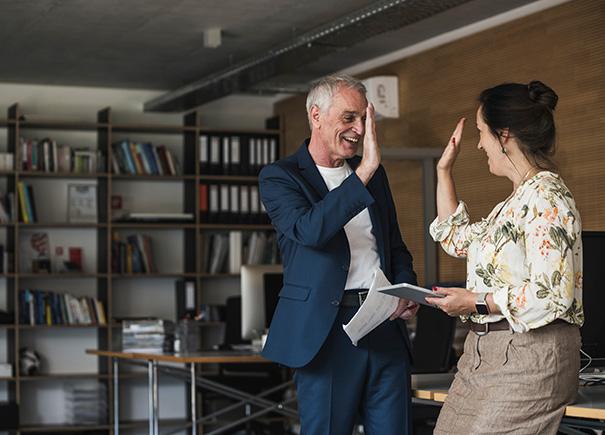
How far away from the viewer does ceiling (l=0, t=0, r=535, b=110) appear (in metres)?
5.98

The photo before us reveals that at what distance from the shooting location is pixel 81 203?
327 inches

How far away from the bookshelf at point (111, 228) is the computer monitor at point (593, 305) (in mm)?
5397

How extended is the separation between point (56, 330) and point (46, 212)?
91cm

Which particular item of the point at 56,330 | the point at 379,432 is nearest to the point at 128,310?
the point at 56,330

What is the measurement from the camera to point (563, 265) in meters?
2.18

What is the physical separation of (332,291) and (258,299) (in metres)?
2.76

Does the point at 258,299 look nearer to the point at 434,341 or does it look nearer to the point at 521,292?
the point at 434,341

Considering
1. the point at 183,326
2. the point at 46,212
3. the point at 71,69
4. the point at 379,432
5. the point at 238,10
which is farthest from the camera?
the point at 46,212

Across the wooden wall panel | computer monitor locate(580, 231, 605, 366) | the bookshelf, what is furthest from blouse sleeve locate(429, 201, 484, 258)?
the bookshelf

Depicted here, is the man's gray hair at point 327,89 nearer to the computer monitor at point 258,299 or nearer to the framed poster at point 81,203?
the computer monitor at point 258,299

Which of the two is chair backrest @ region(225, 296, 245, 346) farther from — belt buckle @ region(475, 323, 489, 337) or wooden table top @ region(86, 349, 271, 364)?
belt buckle @ region(475, 323, 489, 337)

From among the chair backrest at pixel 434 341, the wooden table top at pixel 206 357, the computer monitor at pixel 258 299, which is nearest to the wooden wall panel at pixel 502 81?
the chair backrest at pixel 434 341

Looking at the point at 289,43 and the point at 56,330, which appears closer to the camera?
the point at 289,43

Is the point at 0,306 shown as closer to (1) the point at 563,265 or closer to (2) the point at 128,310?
(2) the point at 128,310
